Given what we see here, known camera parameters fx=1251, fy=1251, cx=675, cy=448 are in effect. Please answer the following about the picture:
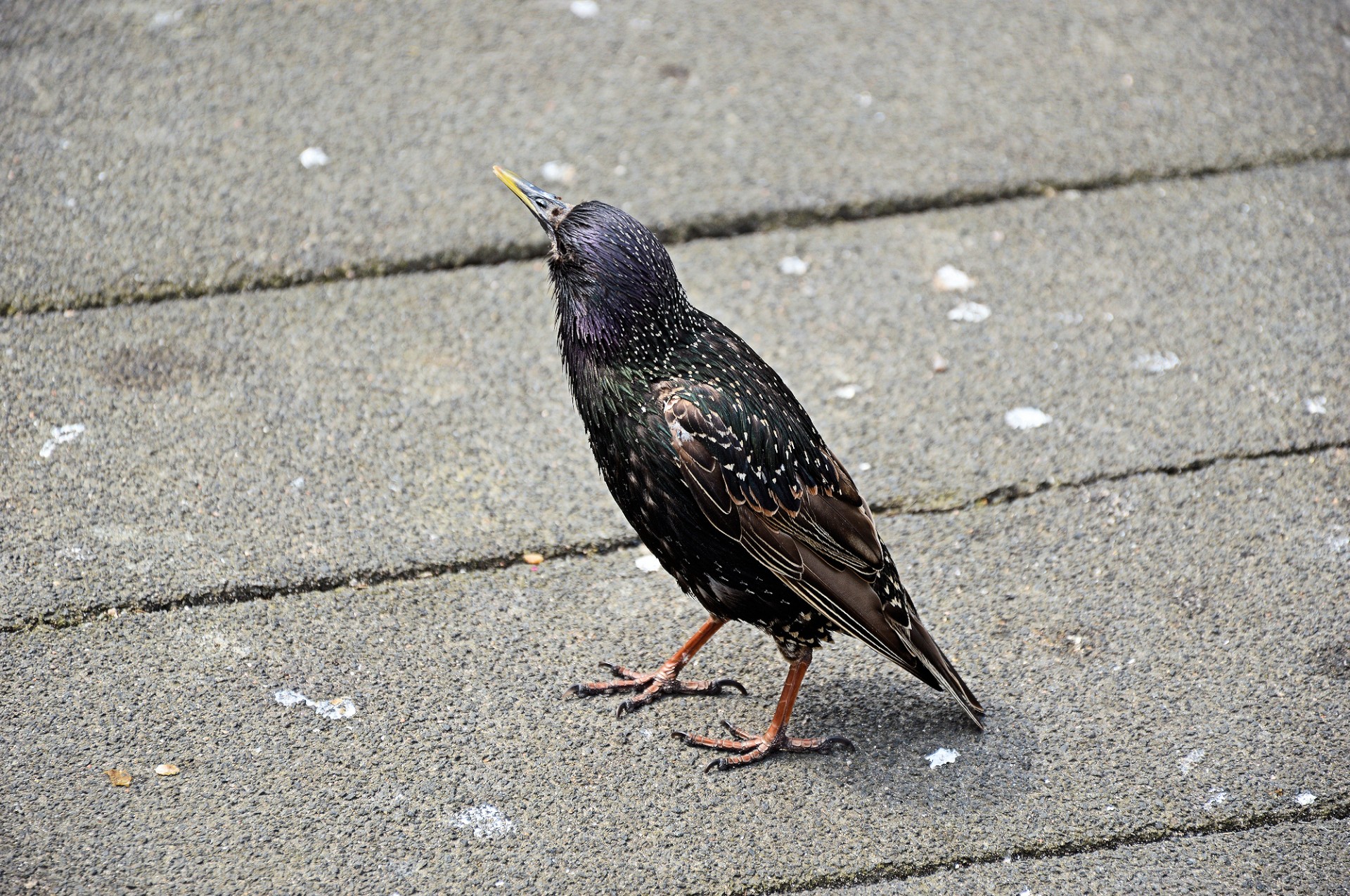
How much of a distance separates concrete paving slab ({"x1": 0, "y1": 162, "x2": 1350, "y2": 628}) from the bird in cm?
83

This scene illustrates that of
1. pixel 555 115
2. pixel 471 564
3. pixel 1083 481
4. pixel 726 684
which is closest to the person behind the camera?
pixel 726 684

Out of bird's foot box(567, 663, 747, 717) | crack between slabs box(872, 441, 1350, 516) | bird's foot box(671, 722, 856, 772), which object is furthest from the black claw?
crack between slabs box(872, 441, 1350, 516)

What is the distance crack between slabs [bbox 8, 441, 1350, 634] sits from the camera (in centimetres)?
354

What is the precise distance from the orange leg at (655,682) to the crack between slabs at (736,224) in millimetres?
1964

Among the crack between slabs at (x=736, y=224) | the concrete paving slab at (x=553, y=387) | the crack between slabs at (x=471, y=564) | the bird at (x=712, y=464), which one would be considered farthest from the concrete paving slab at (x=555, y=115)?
the bird at (x=712, y=464)

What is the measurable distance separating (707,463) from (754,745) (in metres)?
0.82

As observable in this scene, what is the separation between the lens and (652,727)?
3.42m

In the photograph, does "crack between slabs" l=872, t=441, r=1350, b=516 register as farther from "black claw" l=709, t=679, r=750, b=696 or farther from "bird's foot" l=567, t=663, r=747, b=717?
"bird's foot" l=567, t=663, r=747, b=717

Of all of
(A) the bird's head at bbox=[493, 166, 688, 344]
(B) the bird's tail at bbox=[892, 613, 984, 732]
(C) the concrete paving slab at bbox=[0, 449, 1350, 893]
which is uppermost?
(A) the bird's head at bbox=[493, 166, 688, 344]

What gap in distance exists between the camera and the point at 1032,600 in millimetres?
3742

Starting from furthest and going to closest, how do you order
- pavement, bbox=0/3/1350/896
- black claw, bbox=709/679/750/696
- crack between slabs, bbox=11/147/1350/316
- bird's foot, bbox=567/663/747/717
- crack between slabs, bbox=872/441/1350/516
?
1. crack between slabs, bbox=11/147/1350/316
2. crack between slabs, bbox=872/441/1350/516
3. black claw, bbox=709/679/750/696
4. bird's foot, bbox=567/663/747/717
5. pavement, bbox=0/3/1350/896

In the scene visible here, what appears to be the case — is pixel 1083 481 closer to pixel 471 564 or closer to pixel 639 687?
pixel 639 687

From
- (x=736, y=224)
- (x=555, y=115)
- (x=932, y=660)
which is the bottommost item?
(x=932, y=660)

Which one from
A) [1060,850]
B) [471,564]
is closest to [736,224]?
[471,564]
